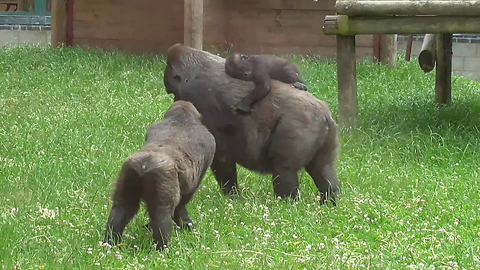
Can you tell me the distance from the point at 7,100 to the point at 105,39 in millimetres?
4519

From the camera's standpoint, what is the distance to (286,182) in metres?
5.76

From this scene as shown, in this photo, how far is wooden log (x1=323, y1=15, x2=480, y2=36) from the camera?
7848 mm

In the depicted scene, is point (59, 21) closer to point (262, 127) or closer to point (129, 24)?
point (129, 24)

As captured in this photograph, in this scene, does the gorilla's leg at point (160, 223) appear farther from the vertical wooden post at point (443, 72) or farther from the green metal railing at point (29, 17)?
the green metal railing at point (29, 17)

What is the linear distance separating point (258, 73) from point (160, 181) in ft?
5.99

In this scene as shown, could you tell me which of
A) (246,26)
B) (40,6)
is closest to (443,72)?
(246,26)

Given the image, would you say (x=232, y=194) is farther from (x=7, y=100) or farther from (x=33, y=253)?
(x=7, y=100)

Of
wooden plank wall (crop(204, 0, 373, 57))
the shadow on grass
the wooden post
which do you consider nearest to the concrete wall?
the wooden post

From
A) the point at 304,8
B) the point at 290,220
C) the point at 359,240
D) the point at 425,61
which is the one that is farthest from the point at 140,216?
the point at 304,8

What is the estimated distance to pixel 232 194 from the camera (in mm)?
5961

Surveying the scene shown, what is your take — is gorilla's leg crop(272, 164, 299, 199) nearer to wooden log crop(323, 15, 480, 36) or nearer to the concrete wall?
wooden log crop(323, 15, 480, 36)

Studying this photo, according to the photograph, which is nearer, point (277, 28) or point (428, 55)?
point (428, 55)

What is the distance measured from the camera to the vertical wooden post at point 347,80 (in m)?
8.25

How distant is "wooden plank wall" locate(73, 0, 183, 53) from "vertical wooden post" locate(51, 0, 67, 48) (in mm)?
192
